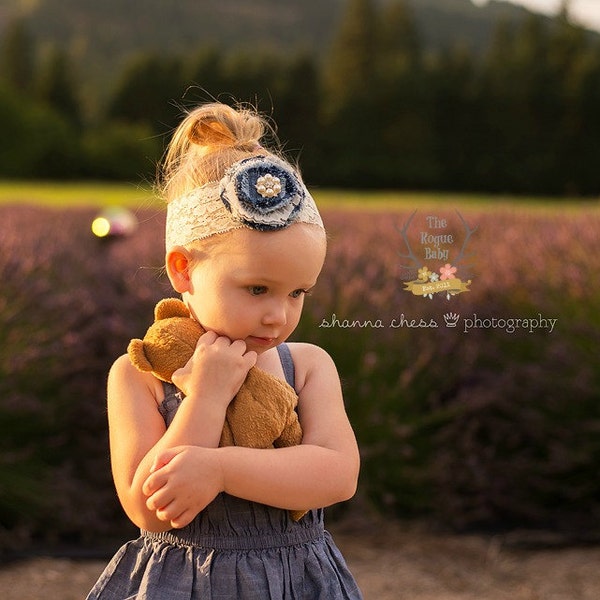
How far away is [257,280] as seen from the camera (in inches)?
70.6

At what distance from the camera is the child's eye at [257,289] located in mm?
1813

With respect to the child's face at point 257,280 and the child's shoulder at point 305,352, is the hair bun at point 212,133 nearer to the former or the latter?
the child's face at point 257,280

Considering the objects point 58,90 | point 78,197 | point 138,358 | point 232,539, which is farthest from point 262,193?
point 58,90

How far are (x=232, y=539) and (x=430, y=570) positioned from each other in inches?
96.1

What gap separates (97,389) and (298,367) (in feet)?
8.66

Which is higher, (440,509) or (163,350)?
(163,350)

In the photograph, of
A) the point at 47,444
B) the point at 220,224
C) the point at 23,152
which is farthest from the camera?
the point at 23,152

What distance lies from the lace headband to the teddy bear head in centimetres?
15

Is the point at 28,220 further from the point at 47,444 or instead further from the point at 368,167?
the point at 368,167

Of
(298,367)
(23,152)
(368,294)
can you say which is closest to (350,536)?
(368,294)

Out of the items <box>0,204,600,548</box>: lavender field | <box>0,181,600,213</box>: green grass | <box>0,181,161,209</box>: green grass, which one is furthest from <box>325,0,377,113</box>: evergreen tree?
<box>0,204,600,548</box>: lavender field

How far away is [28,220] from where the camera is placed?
698cm

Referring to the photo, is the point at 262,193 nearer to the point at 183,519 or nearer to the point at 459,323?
the point at 183,519

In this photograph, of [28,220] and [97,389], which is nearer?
[97,389]
